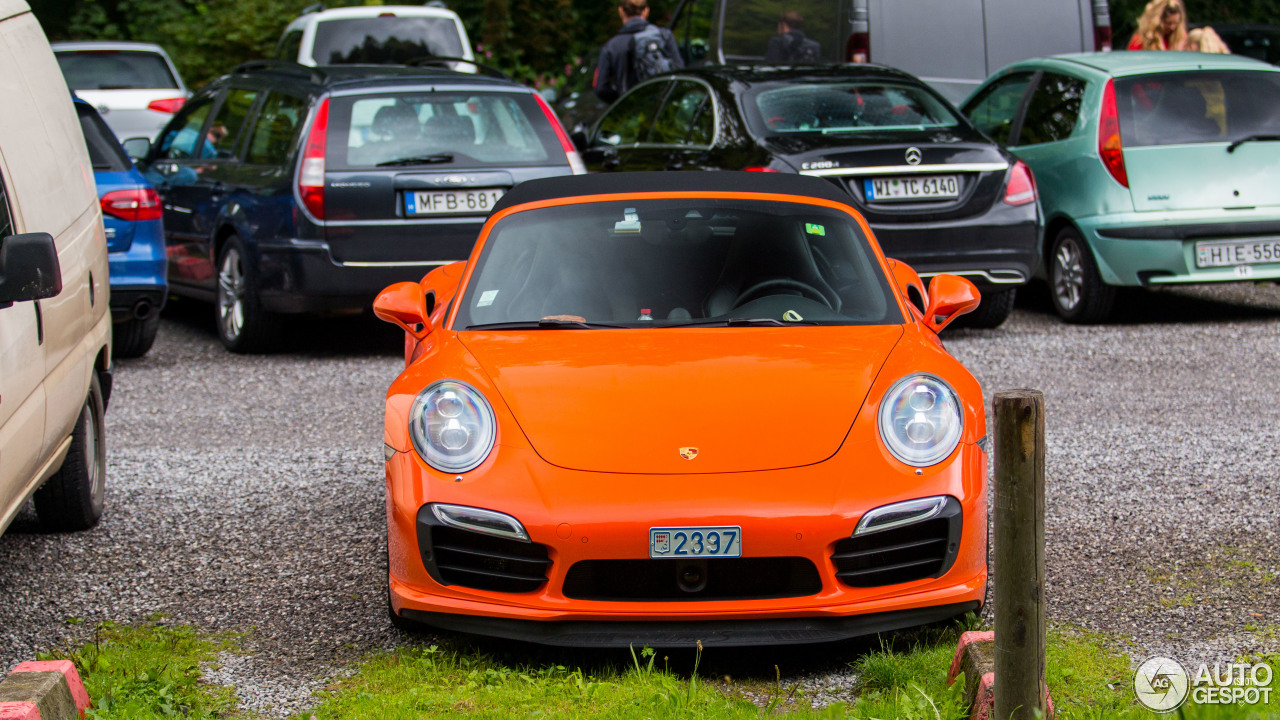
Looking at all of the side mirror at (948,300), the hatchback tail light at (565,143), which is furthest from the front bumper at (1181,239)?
the side mirror at (948,300)

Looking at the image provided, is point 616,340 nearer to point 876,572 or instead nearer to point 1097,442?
point 876,572

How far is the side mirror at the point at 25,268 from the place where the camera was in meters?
3.52

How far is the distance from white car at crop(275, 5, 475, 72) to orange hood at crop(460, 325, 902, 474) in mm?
10172

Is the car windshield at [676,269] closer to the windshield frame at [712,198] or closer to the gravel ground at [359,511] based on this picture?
the windshield frame at [712,198]

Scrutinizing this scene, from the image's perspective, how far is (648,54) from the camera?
12.0m

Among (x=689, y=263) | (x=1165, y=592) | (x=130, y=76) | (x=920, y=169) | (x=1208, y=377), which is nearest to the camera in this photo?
(x=1165, y=592)

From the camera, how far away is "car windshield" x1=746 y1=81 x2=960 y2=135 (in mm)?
8641

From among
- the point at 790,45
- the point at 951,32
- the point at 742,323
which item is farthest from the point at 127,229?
the point at 951,32

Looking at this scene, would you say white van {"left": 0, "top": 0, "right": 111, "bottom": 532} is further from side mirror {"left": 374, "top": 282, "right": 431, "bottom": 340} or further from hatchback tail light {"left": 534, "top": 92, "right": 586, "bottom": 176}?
hatchback tail light {"left": 534, "top": 92, "right": 586, "bottom": 176}

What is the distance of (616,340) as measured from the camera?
4285 millimetres

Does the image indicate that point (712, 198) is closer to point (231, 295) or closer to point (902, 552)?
point (902, 552)

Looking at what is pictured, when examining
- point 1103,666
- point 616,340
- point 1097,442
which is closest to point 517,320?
point 616,340

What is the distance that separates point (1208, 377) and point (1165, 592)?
357 cm

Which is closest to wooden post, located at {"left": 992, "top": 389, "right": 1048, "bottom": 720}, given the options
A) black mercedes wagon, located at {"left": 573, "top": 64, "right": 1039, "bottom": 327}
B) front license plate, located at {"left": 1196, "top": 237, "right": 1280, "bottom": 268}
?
black mercedes wagon, located at {"left": 573, "top": 64, "right": 1039, "bottom": 327}
